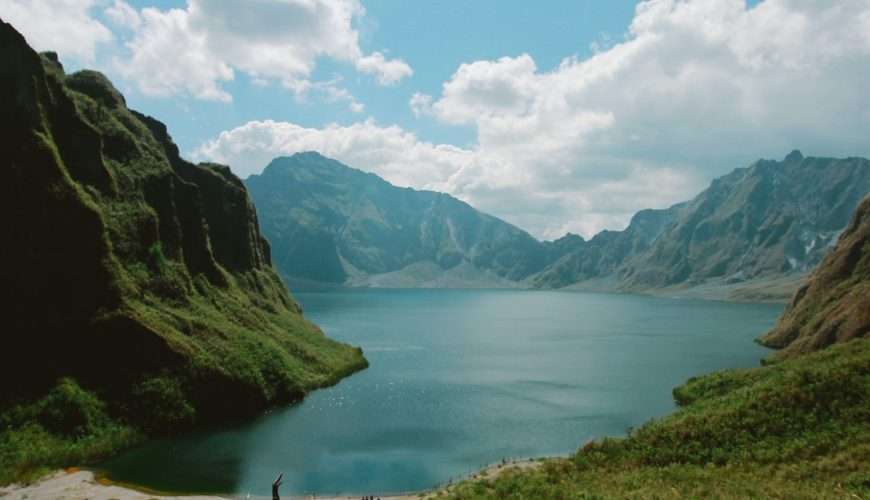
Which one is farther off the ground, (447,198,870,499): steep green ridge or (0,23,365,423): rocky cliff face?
(0,23,365,423): rocky cliff face

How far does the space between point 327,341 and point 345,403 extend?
36954 mm

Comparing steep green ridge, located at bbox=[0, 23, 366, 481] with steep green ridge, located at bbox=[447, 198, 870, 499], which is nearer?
steep green ridge, located at bbox=[447, 198, 870, 499]

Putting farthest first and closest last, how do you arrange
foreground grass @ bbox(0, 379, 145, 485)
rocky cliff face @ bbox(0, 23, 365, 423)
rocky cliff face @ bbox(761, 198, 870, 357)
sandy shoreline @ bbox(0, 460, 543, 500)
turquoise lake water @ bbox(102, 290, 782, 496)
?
rocky cliff face @ bbox(761, 198, 870, 357), rocky cliff face @ bbox(0, 23, 365, 423), turquoise lake water @ bbox(102, 290, 782, 496), foreground grass @ bbox(0, 379, 145, 485), sandy shoreline @ bbox(0, 460, 543, 500)

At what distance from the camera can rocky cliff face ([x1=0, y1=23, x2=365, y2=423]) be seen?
6606cm

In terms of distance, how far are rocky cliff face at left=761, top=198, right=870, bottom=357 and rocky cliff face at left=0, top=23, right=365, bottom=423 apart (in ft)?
249

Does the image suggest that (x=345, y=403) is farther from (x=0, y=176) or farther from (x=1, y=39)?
(x=1, y=39)

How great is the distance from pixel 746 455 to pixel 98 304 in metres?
67.0

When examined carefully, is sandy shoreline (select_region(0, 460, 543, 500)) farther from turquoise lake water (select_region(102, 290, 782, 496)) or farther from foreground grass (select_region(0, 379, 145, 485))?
turquoise lake water (select_region(102, 290, 782, 496))

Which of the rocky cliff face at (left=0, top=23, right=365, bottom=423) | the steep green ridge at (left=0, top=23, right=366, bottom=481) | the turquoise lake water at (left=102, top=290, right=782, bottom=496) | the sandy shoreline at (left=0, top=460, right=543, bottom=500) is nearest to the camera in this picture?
the sandy shoreline at (left=0, top=460, right=543, bottom=500)

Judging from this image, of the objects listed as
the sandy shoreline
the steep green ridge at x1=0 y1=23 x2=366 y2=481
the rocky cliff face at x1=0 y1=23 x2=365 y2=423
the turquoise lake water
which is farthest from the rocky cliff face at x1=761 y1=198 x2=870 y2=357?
the rocky cliff face at x1=0 y1=23 x2=365 y2=423

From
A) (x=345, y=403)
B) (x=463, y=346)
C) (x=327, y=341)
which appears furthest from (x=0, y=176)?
(x=463, y=346)

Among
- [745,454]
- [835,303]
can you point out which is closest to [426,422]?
[745,454]

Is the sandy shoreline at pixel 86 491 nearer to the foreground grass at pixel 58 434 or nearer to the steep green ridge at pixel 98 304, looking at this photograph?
the foreground grass at pixel 58 434

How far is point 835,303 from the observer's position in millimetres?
111500
